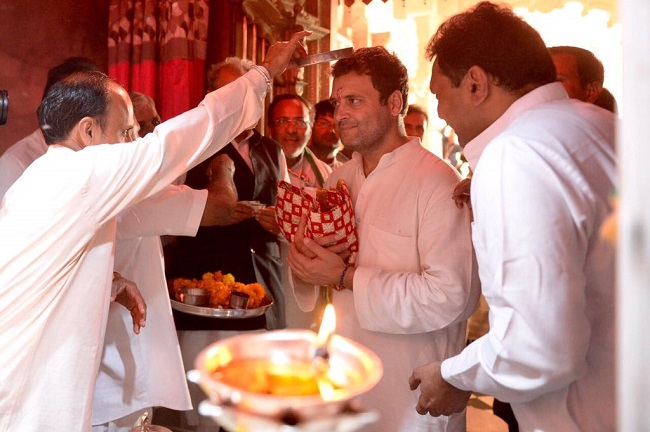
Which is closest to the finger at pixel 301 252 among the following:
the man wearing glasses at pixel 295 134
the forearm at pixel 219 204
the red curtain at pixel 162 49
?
the forearm at pixel 219 204

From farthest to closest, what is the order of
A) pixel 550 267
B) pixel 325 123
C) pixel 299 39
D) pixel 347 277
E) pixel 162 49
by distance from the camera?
pixel 325 123 < pixel 162 49 < pixel 299 39 < pixel 347 277 < pixel 550 267

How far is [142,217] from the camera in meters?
2.10

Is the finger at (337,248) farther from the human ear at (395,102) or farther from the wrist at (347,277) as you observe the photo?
the human ear at (395,102)

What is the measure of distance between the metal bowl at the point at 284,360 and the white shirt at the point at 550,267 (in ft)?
1.79

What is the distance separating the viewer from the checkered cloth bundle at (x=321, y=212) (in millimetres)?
1953

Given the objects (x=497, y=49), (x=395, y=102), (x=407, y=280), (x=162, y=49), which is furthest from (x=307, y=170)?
(x=497, y=49)

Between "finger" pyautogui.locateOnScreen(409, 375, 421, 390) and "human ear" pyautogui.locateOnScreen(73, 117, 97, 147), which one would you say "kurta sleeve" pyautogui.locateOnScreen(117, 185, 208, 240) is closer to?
"human ear" pyautogui.locateOnScreen(73, 117, 97, 147)

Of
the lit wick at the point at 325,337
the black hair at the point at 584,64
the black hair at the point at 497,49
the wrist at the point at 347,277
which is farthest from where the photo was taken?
the black hair at the point at 584,64

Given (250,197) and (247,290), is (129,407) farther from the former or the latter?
(250,197)

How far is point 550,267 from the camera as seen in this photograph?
107 cm

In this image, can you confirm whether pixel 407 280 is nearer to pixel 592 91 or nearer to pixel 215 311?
pixel 215 311

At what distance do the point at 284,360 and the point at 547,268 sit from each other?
1.96ft

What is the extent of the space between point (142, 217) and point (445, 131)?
5.40 m

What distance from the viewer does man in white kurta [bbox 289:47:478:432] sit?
1834 mm
